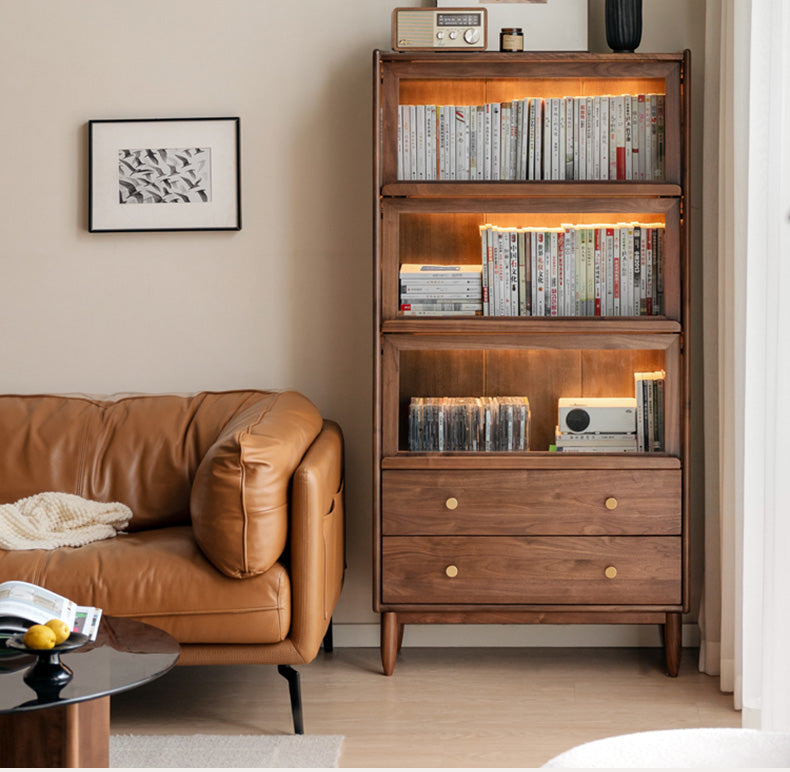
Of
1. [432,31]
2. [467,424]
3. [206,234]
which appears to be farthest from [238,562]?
[432,31]

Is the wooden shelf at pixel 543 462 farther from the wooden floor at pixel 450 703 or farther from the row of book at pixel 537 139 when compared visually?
the row of book at pixel 537 139

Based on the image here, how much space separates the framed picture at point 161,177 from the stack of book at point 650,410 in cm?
141

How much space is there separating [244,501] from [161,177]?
1379 millimetres

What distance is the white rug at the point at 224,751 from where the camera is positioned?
2.13 metres

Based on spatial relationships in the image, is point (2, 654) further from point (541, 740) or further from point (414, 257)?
point (414, 257)

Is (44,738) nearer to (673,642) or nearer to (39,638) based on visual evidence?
(39,638)

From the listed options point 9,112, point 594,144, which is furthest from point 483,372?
point 9,112

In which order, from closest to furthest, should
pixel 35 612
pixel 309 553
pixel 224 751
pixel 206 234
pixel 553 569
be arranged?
pixel 35 612, pixel 224 751, pixel 309 553, pixel 553 569, pixel 206 234

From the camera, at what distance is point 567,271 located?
2785mm

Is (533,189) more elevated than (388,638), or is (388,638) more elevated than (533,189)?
(533,189)

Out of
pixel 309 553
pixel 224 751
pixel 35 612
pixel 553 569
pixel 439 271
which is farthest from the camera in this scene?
pixel 439 271

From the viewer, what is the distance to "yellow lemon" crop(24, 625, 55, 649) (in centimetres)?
156

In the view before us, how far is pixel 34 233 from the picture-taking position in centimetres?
310

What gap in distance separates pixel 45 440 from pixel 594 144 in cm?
189
